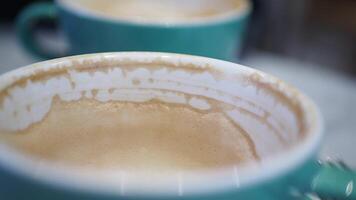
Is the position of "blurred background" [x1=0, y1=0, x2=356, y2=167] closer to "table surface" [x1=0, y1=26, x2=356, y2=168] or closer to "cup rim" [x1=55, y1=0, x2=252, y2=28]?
"table surface" [x1=0, y1=26, x2=356, y2=168]

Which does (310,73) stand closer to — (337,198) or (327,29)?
(327,29)

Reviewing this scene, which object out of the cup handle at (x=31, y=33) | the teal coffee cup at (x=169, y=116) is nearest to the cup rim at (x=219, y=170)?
the teal coffee cup at (x=169, y=116)

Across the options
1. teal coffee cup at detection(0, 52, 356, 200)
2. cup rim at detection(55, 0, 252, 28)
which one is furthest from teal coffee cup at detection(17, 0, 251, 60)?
teal coffee cup at detection(0, 52, 356, 200)

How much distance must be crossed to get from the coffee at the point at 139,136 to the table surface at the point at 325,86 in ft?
0.68

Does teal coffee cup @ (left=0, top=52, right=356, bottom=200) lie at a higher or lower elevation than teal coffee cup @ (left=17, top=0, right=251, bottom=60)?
lower

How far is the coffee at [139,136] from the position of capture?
201mm

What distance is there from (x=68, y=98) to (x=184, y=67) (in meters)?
0.05

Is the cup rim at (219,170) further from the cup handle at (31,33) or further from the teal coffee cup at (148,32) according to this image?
the cup handle at (31,33)

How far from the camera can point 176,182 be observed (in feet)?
Answer: 0.41

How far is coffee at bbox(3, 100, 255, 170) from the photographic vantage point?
0.66 feet

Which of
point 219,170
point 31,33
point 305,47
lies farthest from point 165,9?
point 219,170

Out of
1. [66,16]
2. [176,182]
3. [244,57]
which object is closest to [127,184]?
[176,182]

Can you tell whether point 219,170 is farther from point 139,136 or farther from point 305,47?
point 305,47

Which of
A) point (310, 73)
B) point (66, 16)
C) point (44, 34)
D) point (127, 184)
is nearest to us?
point (127, 184)
